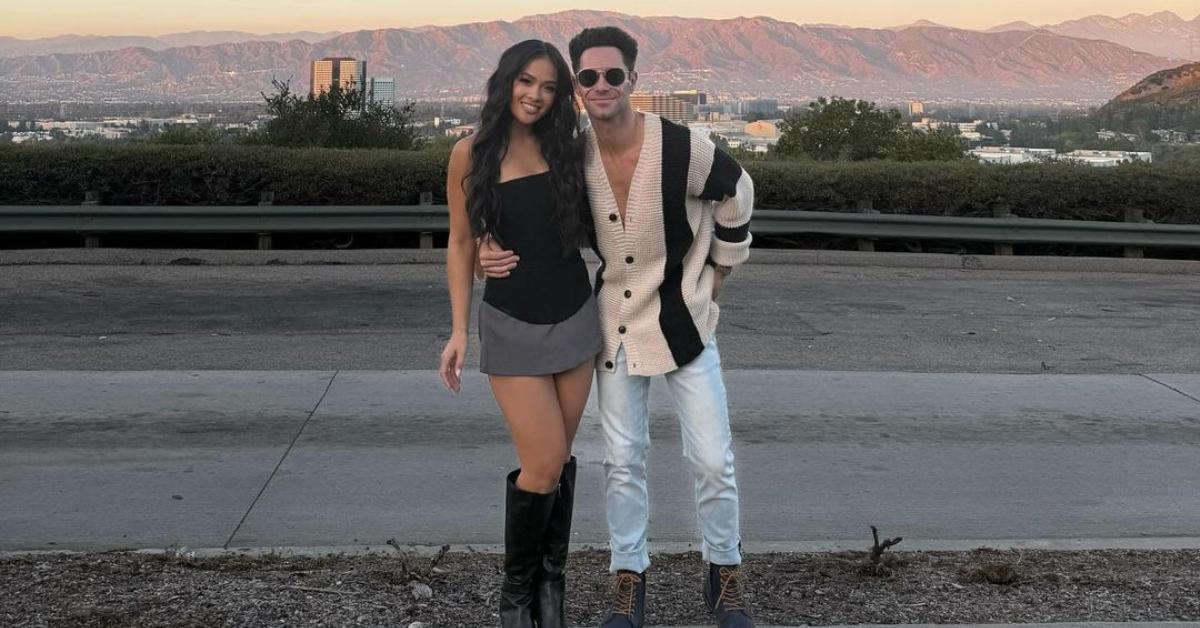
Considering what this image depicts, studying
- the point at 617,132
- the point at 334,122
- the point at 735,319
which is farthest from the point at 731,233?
the point at 334,122

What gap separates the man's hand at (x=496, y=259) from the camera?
4102 millimetres

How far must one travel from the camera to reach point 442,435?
709 cm

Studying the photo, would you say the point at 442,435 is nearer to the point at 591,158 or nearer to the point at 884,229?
the point at 591,158

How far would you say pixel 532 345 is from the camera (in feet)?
13.5

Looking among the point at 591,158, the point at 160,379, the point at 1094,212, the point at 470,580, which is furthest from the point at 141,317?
the point at 1094,212

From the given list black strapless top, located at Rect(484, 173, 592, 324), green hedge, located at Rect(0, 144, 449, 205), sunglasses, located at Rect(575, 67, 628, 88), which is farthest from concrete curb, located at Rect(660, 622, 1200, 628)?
green hedge, located at Rect(0, 144, 449, 205)

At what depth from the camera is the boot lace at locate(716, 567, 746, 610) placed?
4289 millimetres

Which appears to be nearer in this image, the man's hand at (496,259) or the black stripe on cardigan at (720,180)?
the man's hand at (496,259)

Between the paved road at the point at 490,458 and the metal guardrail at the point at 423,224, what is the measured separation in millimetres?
5418

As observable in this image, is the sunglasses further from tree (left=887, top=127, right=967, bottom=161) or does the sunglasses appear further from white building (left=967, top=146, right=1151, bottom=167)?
tree (left=887, top=127, right=967, bottom=161)

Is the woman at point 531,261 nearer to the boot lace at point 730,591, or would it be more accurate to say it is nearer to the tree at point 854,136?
the boot lace at point 730,591

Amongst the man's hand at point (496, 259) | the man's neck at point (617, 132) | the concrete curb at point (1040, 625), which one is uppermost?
the man's neck at point (617, 132)

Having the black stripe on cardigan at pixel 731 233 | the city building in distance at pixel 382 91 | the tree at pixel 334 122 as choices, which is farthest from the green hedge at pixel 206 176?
the black stripe on cardigan at pixel 731 233

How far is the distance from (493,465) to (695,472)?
2.39 m
